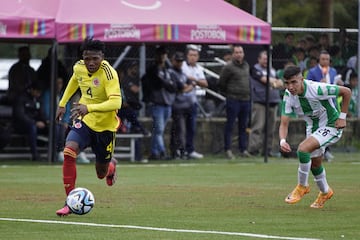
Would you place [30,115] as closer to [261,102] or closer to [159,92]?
[159,92]

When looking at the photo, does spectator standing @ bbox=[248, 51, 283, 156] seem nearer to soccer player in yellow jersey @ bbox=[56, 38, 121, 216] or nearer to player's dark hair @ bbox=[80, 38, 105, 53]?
soccer player in yellow jersey @ bbox=[56, 38, 121, 216]

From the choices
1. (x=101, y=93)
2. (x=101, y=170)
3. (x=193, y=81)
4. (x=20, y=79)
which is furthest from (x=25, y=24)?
(x=101, y=93)

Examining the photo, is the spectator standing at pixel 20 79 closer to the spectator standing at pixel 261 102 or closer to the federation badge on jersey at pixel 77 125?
the spectator standing at pixel 261 102

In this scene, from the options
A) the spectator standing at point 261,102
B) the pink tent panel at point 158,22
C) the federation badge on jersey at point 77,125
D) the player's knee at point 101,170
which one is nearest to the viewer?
the federation badge on jersey at point 77,125

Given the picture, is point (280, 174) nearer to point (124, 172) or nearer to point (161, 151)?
point (124, 172)

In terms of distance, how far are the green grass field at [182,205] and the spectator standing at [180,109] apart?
231cm

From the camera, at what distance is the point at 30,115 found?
23391 mm

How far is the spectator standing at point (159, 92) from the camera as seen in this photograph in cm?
2369

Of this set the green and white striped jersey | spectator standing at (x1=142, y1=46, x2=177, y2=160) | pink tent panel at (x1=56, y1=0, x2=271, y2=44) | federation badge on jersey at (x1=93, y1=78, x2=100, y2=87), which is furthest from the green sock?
spectator standing at (x1=142, y1=46, x2=177, y2=160)

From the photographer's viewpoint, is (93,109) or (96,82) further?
(96,82)

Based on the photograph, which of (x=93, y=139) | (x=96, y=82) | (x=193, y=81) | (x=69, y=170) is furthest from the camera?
(x=193, y=81)

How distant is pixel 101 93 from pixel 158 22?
348 inches

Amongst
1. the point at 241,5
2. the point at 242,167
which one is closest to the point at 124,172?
the point at 242,167

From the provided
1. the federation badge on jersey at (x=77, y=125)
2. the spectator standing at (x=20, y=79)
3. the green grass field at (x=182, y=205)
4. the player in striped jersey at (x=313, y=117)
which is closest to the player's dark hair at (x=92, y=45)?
the federation badge on jersey at (x=77, y=125)
